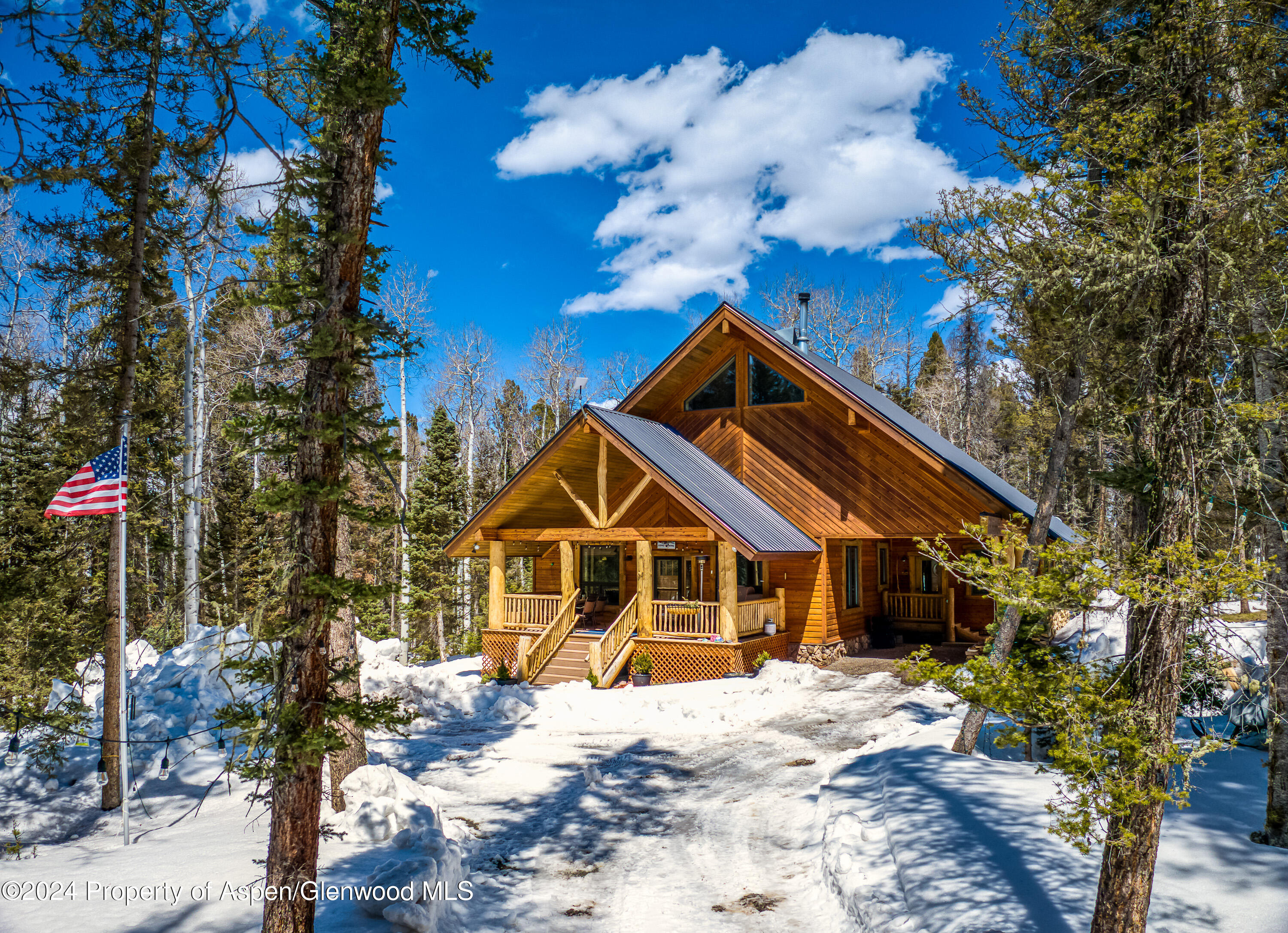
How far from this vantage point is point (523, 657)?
18453 millimetres

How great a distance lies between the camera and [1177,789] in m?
3.77

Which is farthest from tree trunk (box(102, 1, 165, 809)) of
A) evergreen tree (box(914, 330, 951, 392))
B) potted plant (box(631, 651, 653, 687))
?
evergreen tree (box(914, 330, 951, 392))

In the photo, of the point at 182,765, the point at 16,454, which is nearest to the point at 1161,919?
the point at 182,765

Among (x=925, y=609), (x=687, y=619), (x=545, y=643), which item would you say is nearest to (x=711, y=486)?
(x=687, y=619)

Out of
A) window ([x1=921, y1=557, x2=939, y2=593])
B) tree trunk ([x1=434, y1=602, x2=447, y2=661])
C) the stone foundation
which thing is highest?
window ([x1=921, y1=557, x2=939, y2=593])

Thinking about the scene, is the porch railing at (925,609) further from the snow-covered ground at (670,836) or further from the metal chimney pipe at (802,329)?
the metal chimney pipe at (802,329)

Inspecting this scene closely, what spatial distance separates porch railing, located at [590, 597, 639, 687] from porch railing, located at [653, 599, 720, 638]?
59cm

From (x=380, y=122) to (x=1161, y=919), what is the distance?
24.7 feet

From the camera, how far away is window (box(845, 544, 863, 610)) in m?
21.3

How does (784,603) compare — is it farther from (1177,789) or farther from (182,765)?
(1177,789)

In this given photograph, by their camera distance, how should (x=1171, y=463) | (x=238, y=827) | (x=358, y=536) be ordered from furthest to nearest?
(x=358, y=536) < (x=238, y=827) < (x=1171, y=463)

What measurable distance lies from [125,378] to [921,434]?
18.0m

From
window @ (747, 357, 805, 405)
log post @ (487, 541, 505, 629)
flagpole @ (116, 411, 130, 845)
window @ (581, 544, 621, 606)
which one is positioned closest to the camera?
flagpole @ (116, 411, 130, 845)

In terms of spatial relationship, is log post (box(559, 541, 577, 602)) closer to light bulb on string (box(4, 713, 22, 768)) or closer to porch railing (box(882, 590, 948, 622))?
porch railing (box(882, 590, 948, 622))
